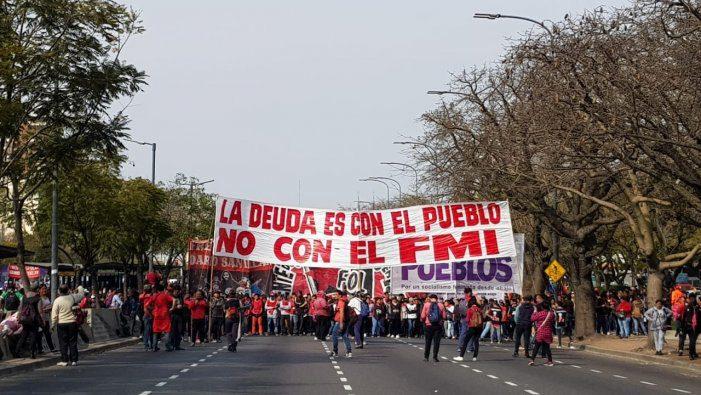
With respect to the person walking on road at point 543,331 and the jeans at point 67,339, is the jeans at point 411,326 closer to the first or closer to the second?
the person walking on road at point 543,331

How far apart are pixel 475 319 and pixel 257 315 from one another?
19081 mm

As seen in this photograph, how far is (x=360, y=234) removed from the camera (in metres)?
33.8

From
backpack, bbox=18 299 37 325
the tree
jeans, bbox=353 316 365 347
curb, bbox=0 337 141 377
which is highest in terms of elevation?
the tree

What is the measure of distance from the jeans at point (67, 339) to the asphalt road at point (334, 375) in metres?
0.40

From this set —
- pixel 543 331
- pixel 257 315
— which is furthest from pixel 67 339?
pixel 257 315

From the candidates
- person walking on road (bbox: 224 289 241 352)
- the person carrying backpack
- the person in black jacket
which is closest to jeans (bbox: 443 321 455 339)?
person walking on road (bbox: 224 289 241 352)

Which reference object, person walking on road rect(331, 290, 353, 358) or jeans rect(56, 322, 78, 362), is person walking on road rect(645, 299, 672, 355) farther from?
jeans rect(56, 322, 78, 362)

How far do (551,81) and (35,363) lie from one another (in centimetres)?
1309

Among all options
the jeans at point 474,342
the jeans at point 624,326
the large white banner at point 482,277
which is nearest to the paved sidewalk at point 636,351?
the jeans at point 624,326

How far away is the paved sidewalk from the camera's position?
1188 inches

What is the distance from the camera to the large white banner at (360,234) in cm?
3306

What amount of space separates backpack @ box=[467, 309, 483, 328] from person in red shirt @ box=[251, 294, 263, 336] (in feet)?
58.6

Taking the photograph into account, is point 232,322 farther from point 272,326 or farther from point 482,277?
point 272,326

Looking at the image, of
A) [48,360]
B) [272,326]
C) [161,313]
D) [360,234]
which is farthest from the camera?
[272,326]
